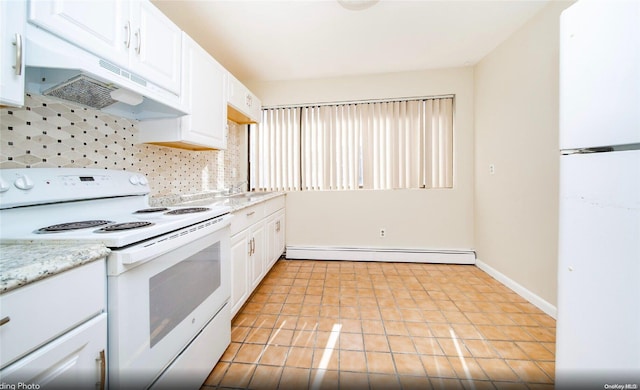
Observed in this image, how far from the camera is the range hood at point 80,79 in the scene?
3.02 ft

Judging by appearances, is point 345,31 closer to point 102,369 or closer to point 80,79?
point 80,79

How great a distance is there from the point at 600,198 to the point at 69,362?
1766 millimetres

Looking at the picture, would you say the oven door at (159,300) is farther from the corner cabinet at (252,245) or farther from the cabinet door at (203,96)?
the cabinet door at (203,96)

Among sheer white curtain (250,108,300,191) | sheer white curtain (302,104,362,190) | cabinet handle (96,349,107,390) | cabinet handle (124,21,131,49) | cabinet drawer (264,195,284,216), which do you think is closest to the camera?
cabinet handle (96,349,107,390)

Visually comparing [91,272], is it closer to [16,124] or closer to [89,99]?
[16,124]

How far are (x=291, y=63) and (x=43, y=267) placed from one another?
2.94 meters

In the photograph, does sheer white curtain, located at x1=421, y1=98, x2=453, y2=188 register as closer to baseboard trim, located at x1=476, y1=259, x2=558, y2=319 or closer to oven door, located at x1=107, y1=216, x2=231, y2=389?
baseboard trim, located at x1=476, y1=259, x2=558, y2=319

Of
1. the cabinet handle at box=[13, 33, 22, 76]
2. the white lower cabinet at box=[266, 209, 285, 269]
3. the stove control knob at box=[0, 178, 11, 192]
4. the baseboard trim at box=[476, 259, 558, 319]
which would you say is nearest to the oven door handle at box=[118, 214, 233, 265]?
the stove control knob at box=[0, 178, 11, 192]

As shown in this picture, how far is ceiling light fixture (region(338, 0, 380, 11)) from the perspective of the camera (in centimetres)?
182

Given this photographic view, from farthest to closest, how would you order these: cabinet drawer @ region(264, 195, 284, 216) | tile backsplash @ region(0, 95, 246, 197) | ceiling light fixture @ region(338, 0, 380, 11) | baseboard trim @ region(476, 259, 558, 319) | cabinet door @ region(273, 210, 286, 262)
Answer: cabinet door @ region(273, 210, 286, 262) < cabinet drawer @ region(264, 195, 284, 216) < baseboard trim @ region(476, 259, 558, 319) < ceiling light fixture @ region(338, 0, 380, 11) < tile backsplash @ region(0, 95, 246, 197)

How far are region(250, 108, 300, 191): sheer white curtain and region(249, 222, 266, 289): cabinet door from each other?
1123 mm

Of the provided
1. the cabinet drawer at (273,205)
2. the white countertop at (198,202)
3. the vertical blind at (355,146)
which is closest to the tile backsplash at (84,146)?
the white countertop at (198,202)

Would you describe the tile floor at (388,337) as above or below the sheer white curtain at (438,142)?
below

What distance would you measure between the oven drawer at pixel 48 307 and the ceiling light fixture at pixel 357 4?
84.9 inches
